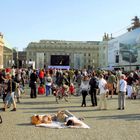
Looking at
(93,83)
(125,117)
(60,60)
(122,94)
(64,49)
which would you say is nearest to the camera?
(125,117)

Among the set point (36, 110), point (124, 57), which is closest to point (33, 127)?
point (36, 110)

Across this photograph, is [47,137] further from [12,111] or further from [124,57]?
[124,57]

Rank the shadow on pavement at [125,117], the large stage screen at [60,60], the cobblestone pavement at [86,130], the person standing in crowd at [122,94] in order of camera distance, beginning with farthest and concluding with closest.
Answer: the large stage screen at [60,60] < the person standing in crowd at [122,94] < the shadow on pavement at [125,117] < the cobblestone pavement at [86,130]

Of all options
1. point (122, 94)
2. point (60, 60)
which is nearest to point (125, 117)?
point (122, 94)

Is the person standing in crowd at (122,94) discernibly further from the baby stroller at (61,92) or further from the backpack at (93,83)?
the baby stroller at (61,92)

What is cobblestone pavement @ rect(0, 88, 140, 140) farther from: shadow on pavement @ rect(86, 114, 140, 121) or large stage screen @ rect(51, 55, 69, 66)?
large stage screen @ rect(51, 55, 69, 66)

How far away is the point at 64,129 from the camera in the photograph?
12969 mm

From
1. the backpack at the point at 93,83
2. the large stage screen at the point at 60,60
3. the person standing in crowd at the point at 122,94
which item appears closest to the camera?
the person standing in crowd at the point at 122,94

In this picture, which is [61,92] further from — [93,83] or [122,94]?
[122,94]

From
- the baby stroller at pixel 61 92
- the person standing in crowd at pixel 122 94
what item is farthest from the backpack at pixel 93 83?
the baby stroller at pixel 61 92

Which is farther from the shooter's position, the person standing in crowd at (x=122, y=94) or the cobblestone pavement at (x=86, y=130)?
the person standing in crowd at (x=122, y=94)

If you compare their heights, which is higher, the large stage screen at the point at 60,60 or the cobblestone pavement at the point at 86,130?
the large stage screen at the point at 60,60

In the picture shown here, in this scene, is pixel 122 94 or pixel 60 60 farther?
pixel 60 60

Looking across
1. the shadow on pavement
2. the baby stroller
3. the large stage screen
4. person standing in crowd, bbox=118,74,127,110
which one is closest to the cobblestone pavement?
the shadow on pavement
